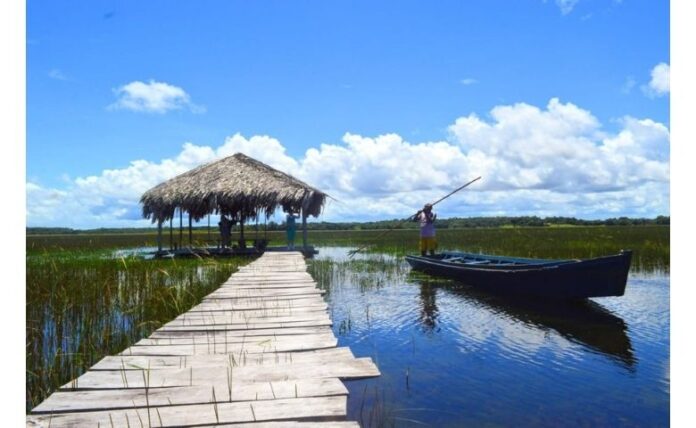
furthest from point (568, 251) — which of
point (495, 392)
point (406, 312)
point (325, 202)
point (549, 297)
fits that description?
point (495, 392)

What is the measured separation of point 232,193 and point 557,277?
372 inches

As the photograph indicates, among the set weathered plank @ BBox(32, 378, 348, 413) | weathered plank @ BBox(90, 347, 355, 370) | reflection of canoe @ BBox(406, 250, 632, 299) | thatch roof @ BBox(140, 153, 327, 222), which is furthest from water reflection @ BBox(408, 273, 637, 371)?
thatch roof @ BBox(140, 153, 327, 222)

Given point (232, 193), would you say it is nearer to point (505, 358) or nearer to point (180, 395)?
point (505, 358)

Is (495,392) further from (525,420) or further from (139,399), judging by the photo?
(139,399)

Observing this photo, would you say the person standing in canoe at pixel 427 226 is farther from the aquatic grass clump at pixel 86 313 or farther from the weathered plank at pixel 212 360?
the weathered plank at pixel 212 360

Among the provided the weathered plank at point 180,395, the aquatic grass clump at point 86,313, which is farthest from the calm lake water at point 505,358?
the aquatic grass clump at point 86,313

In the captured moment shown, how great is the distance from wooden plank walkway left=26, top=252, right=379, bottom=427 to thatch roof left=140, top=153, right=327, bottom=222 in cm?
1004

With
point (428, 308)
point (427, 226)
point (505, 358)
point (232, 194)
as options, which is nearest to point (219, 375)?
point (505, 358)

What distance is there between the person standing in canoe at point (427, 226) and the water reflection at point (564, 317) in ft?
8.04

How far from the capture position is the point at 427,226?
1259cm

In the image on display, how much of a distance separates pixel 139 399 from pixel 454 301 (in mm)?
6641

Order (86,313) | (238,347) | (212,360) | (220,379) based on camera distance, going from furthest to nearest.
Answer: (86,313), (238,347), (212,360), (220,379)

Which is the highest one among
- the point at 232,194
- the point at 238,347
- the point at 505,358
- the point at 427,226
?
the point at 232,194

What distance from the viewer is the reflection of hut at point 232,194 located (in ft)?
48.9
